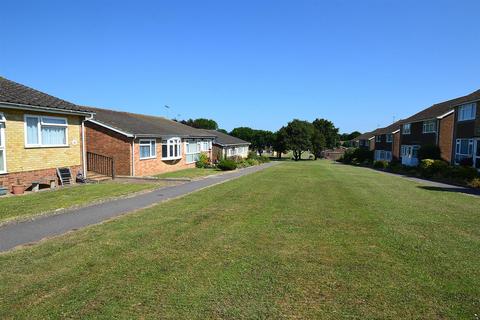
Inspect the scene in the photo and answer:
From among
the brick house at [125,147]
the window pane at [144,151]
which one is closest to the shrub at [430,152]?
the brick house at [125,147]

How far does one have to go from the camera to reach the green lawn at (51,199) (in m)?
9.79

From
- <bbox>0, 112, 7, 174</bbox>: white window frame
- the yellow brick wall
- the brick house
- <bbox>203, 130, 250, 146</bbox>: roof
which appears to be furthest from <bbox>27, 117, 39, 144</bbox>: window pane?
<bbox>203, 130, 250, 146</bbox>: roof

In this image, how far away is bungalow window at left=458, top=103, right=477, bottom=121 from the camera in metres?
27.5

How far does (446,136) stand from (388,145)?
19054 millimetres

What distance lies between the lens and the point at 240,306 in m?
4.34

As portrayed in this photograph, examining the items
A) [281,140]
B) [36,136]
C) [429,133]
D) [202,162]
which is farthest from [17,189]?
[281,140]

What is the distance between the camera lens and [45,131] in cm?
1580

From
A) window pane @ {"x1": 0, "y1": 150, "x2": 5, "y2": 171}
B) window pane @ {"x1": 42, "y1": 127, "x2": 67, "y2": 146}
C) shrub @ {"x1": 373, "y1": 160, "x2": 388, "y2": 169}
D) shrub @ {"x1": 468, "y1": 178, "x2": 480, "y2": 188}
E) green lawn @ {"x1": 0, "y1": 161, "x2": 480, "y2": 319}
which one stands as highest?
window pane @ {"x1": 42, "y1": 127, "x2": 67, "y2": 146}

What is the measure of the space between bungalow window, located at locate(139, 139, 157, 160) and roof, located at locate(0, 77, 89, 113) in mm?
6073

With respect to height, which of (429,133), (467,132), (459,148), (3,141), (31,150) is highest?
(429,133)

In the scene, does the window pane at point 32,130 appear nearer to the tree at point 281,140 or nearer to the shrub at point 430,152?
the shrub at point 430,152

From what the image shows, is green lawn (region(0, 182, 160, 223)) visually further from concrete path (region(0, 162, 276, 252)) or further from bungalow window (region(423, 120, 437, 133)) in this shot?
bungalow window (region(423, 120, 437, 133))

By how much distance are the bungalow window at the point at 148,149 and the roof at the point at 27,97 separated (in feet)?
19.9

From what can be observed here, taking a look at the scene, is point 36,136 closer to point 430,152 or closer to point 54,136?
point 54,136
